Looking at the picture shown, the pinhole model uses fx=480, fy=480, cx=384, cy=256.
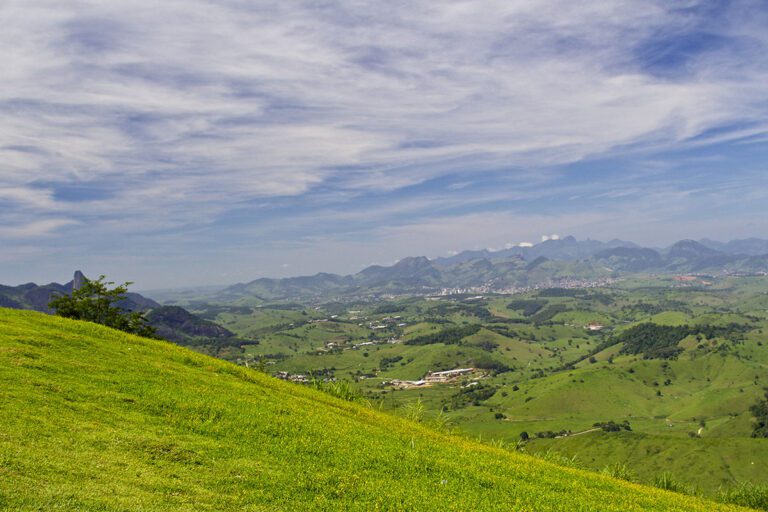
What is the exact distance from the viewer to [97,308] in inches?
2167

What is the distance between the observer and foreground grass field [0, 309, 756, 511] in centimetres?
1513

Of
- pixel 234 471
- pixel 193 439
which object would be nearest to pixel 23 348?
pixel 193 439

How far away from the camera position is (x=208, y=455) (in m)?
18.8

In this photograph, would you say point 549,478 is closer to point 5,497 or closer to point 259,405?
point 259,405

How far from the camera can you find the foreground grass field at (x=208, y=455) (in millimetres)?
15133

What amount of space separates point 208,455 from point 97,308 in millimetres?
44589

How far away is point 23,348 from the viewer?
2627 centimetres

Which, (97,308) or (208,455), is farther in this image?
(97,308)

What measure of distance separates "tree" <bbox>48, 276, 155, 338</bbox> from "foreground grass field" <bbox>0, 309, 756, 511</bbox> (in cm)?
2524

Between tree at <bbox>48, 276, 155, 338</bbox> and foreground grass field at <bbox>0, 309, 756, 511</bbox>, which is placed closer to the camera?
foreground grass field at <bbox>0, 309, 756, 511</bbox>

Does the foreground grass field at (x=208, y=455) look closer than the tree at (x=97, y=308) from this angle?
Yes

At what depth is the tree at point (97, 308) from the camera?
5344 centimetres

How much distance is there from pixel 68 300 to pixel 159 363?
31.6 meters

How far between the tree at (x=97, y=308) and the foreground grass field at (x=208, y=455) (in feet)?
82.8
